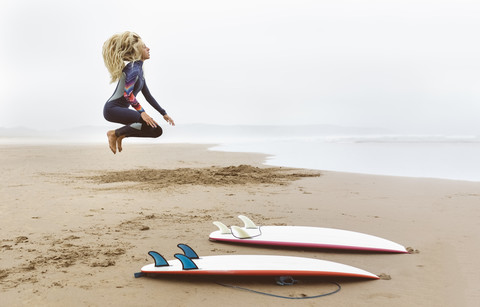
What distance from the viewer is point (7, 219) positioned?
6.81 meters

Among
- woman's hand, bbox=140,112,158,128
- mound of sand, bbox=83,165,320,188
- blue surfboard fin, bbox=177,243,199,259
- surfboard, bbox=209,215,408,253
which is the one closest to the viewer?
woman's hand, bbox=140,112,158,128

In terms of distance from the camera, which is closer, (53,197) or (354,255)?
(354,255)

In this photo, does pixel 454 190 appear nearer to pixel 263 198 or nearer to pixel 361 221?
pixel 361 221

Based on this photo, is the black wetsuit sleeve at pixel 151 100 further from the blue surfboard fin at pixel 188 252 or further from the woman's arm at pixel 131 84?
the blue surfboard fin at pixel 188 252

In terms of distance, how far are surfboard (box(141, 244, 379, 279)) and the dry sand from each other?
0.12 m

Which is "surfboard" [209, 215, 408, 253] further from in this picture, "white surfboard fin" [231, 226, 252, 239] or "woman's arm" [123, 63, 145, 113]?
"woman's arm" [123, 63, 145, 113]

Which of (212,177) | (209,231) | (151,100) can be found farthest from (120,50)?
(212,177)

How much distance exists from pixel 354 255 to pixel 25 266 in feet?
12.9

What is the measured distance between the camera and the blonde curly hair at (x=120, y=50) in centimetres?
240

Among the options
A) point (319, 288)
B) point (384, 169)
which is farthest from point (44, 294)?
point (384, 169)

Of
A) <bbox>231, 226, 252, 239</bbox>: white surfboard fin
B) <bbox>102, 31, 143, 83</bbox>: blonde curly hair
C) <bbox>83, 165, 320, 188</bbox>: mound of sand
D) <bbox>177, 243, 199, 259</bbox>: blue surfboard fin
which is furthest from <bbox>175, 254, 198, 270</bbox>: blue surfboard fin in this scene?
<bbox>83, 165, 320, 188</bbox>: mound of sand

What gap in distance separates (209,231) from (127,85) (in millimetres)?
4229

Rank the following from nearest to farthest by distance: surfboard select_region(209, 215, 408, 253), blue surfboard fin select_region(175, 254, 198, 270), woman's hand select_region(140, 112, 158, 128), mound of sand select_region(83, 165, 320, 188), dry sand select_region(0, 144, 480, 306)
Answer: woman's hand select_region(140, 112, 158, 128)
dry sand select_region(0, 144, 480, 306)
blue surfboard fin select_region(175, 254, 198, 270)
surfboard select_region(209, 215, 408, 253)
mound of sand select_region(83, 165, 320, 188)

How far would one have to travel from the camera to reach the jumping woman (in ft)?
7.89
